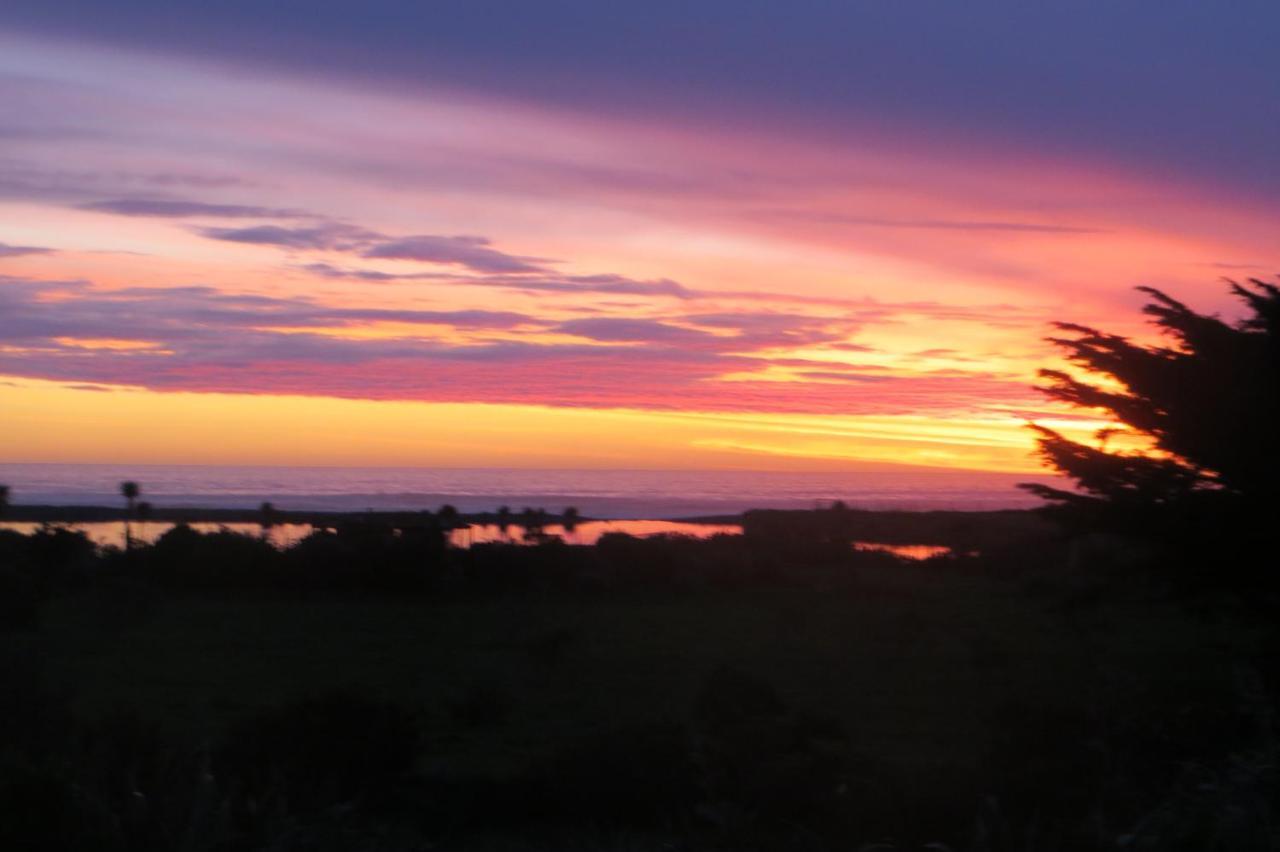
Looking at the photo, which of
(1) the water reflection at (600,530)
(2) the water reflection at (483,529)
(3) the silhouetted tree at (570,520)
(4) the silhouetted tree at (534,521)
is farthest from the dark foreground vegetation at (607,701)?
(3) the silhouetted tree at (570,520)

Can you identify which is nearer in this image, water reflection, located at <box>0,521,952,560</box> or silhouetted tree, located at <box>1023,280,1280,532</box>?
silhouetted tree, located at <box>1023,280,1280,532</box>

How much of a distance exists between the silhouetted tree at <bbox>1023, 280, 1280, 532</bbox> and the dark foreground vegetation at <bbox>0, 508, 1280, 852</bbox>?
92 centimetres

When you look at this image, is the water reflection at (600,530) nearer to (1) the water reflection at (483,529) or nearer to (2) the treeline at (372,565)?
(1) the water reflection at (483,529)

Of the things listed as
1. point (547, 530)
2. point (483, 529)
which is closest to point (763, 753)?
point (547, 530)

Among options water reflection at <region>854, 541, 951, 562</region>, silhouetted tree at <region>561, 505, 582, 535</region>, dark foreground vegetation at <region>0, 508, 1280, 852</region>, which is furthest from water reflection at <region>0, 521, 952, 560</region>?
dark foreground vegetation at <region>0, 508, 1280, 852</region>

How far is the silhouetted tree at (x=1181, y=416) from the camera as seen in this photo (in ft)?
49.1

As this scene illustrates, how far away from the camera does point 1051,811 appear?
866cm

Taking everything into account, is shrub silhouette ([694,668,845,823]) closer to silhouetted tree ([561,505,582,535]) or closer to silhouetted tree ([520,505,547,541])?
silhouetted tree ([520,505,547,541])

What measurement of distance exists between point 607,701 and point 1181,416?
891 cm

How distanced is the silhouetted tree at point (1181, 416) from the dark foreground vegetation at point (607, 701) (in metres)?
0.92

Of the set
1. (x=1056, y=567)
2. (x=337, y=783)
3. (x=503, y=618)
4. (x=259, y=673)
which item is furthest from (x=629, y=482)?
(x=337, y=783)

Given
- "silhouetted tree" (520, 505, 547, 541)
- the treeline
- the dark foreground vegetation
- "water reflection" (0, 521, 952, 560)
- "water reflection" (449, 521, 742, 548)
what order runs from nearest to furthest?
1. the dark foreground vegetation
2. the treeline
3. "water reflection" (0, 521, 952, 560)
4. "water reflection" (449, 521, 742, 548)
5. "silhouetted tree" (520, 505, 547, 541)

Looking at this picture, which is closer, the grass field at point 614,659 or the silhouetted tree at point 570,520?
the grass field at point 614,659

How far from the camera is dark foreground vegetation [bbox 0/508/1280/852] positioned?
596cm
